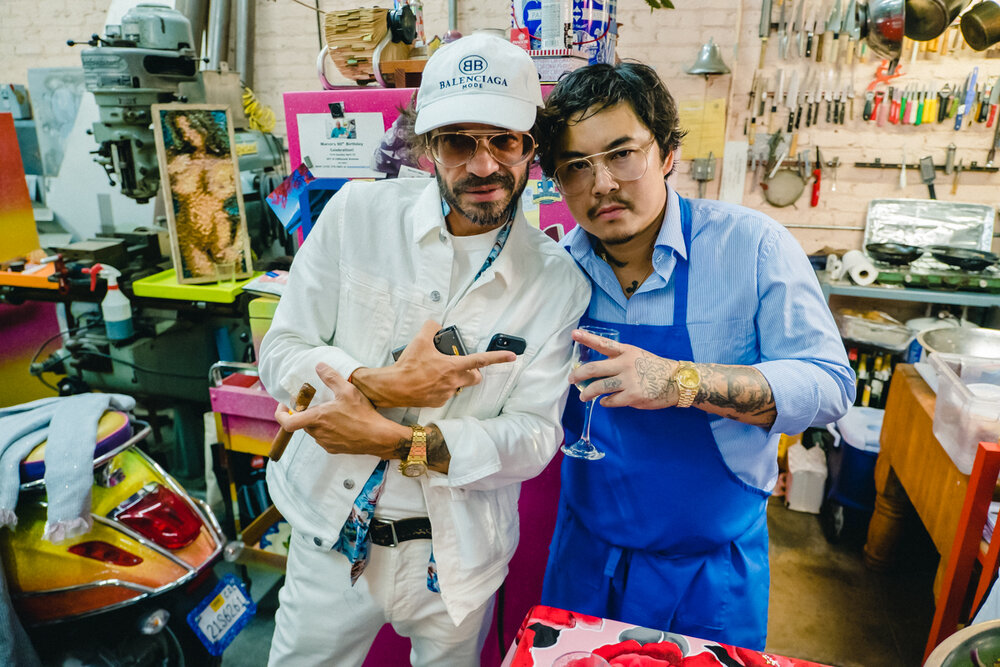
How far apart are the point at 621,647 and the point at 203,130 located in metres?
2.59

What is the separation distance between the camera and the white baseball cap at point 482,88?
1248 millimetres

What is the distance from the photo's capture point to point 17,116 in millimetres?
4512

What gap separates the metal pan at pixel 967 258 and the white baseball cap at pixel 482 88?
321 cm

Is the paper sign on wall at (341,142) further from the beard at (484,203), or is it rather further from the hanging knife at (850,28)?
the hanging knife at (850,28)

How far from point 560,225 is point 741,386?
105cm

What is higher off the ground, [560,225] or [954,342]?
[560,225]

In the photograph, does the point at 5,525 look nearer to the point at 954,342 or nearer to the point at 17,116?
the point at 954,342

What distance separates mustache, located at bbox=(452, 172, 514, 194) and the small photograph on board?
6.10 feet

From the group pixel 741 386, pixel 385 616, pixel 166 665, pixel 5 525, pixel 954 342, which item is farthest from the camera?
pixel 954 342

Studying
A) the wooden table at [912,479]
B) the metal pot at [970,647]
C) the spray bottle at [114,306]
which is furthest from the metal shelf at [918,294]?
the spray bottle at [114,306]

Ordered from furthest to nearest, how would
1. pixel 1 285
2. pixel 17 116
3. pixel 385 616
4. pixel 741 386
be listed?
pixel 17 116 < pixel 1 285 < pixel 385 616 < pixel 741 386

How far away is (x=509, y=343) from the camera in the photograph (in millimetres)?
1273

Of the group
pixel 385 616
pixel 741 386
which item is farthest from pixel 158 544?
pixel 741 386

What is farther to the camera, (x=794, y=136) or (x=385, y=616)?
(x=794, y=136)
